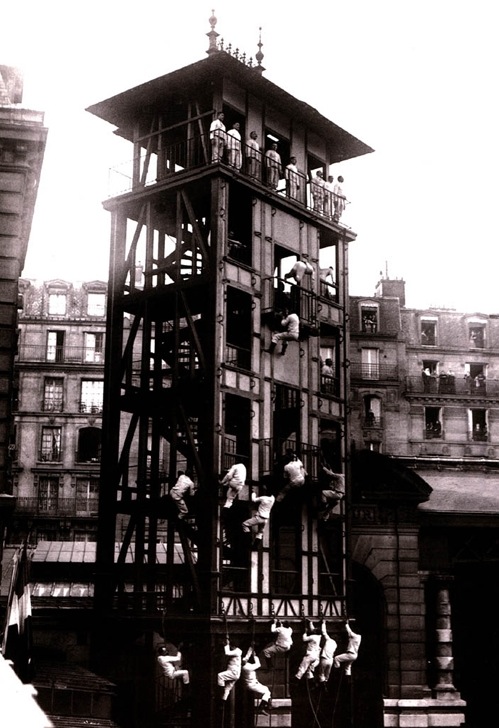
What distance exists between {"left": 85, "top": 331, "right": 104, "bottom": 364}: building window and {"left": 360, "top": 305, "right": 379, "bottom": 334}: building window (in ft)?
64.7

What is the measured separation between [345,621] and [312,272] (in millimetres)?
13221

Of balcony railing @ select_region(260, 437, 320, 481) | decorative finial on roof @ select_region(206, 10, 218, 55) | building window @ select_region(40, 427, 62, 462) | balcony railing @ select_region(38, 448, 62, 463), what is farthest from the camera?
building window @ select_region(40, 427, 62, 462)

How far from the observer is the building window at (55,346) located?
7038cm

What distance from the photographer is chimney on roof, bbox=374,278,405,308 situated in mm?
77562

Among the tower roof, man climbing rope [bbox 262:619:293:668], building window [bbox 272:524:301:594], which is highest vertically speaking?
the tower roof

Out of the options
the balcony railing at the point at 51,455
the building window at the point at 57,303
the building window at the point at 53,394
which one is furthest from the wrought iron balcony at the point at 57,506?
the building window at the point at 57,303

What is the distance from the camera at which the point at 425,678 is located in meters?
44.3

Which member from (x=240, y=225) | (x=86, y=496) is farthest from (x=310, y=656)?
(x=86, y=496)

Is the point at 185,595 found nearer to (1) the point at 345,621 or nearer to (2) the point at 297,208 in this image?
(1) the point at 345,621

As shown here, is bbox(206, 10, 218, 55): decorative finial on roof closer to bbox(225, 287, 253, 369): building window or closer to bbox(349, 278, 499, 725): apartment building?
bbox(225, 287, 253, 369): building window

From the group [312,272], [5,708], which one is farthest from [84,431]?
[5,708]

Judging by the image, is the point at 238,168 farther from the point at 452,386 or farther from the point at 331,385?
the point at 452,386

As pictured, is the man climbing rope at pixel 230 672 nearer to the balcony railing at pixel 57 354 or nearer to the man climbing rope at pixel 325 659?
the man climbing rope at pixel 325 659

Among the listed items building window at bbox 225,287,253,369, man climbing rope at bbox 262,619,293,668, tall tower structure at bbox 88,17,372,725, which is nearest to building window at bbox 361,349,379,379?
tall tower structure at bbox 88,17,372,725
